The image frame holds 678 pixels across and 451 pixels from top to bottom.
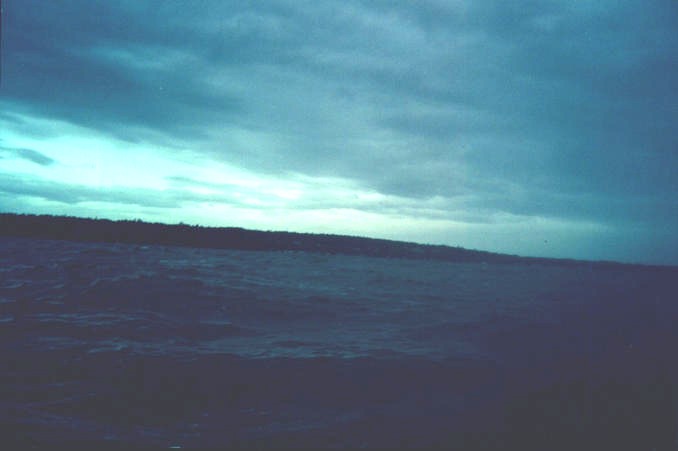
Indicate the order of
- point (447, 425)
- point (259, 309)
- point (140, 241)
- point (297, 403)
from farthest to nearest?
point (140, 241) → point (259, 309) → point (297, 403) → point (447, 425)

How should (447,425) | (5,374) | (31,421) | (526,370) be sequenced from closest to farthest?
(31,421) → (447,425) → (5,374) → (526,370)

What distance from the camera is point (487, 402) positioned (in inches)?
442

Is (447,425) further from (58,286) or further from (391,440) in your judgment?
(58,286)

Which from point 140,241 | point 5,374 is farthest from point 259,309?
point 140,241

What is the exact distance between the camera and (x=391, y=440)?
341 inches

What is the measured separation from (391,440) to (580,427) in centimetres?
533

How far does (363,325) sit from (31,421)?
15896mm

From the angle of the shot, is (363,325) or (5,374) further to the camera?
(363,325)

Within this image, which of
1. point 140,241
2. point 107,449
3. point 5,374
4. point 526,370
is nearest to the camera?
point 107,449

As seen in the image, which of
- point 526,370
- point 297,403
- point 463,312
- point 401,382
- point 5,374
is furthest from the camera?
point 463,312

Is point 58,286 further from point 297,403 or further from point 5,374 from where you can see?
point 297,403

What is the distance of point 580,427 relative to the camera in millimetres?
9703

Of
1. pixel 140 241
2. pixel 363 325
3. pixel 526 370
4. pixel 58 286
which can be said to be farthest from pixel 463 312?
pixel 140 241

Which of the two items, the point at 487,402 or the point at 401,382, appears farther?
the point at 401,382
